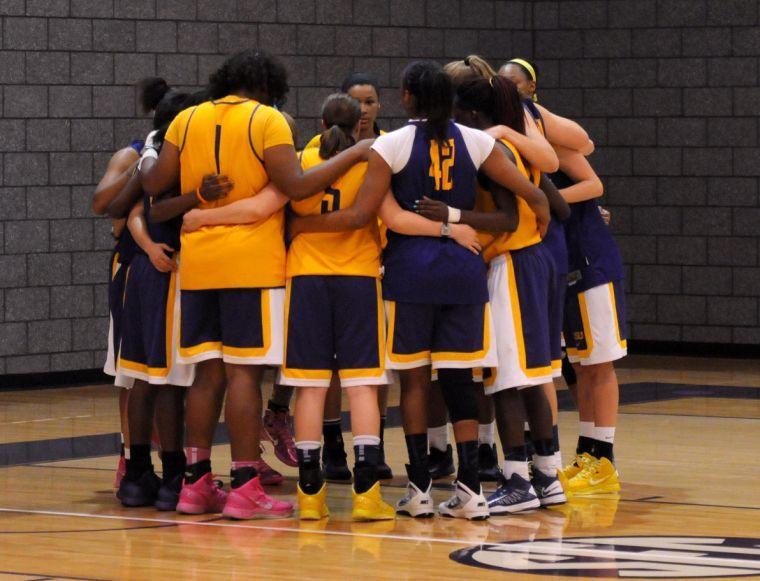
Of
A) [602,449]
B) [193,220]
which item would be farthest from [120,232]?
[602,449]

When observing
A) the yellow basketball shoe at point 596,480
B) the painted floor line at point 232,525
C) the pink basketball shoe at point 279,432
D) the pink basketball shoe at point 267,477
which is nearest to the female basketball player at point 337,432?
the pink basketball shoe at point 279,432

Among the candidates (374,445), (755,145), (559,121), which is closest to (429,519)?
(374,445)

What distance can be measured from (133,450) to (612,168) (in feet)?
22.3

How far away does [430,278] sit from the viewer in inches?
203

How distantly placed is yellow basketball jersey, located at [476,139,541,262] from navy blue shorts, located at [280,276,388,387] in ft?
1.50

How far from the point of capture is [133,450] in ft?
18.5

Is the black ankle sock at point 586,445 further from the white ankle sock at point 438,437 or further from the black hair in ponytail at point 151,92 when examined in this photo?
the black hair in ponytail at point 151,92

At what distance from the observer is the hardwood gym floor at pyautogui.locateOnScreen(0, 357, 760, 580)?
444cm

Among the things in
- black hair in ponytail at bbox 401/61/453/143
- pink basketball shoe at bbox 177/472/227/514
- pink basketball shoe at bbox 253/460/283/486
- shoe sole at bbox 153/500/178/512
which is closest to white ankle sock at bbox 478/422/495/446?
pink basketball shoe at bbox 253/460/283/486

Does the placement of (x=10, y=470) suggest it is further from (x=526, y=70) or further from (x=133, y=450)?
(x=526, y=70)

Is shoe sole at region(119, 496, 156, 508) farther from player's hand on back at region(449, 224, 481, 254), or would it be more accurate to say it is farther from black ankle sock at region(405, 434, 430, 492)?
player's hand on back at region(449, 224, 481, 254)

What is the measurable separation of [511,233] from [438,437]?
107 centimetres

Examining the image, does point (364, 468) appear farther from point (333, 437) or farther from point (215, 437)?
point (215, 437)

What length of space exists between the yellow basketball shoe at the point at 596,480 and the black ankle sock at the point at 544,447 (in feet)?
1.35
